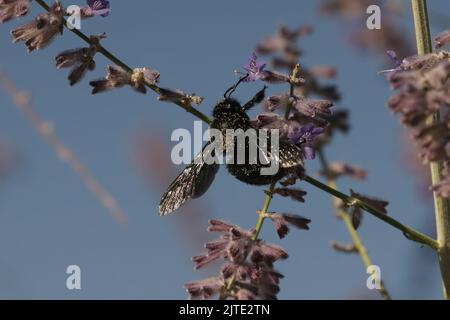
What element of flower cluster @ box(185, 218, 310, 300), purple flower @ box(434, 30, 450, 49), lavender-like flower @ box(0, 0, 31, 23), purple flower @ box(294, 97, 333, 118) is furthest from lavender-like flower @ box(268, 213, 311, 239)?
lavender-like flower @ box(0, 0, 31, 23)

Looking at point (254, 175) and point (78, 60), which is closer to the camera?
point (254, 175)

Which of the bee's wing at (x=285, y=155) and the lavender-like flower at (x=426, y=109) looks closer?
the lavender-like flower at (x=426, y=109)

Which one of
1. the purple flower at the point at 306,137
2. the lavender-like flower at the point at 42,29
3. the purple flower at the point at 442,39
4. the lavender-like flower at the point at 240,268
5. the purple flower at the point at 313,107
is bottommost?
the lavender-like flower at the point at 240,268

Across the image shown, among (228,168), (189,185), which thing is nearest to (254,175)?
(228,168)

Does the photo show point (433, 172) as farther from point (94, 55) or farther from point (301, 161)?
point (94, 55)

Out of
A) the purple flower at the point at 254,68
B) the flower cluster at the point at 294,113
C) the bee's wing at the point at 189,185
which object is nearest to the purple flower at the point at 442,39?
the flower cluster at the point at 294,113

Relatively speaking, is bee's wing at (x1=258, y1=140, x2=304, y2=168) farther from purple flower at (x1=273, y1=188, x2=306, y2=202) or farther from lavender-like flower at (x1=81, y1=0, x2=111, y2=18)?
lavender-like flower at (x1=81, y1=0, x2=111, y2=18)

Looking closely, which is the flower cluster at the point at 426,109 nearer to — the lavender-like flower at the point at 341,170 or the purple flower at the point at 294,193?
the purple flower at the point at 294,193

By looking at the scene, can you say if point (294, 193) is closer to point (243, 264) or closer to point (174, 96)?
point (243, 264)
